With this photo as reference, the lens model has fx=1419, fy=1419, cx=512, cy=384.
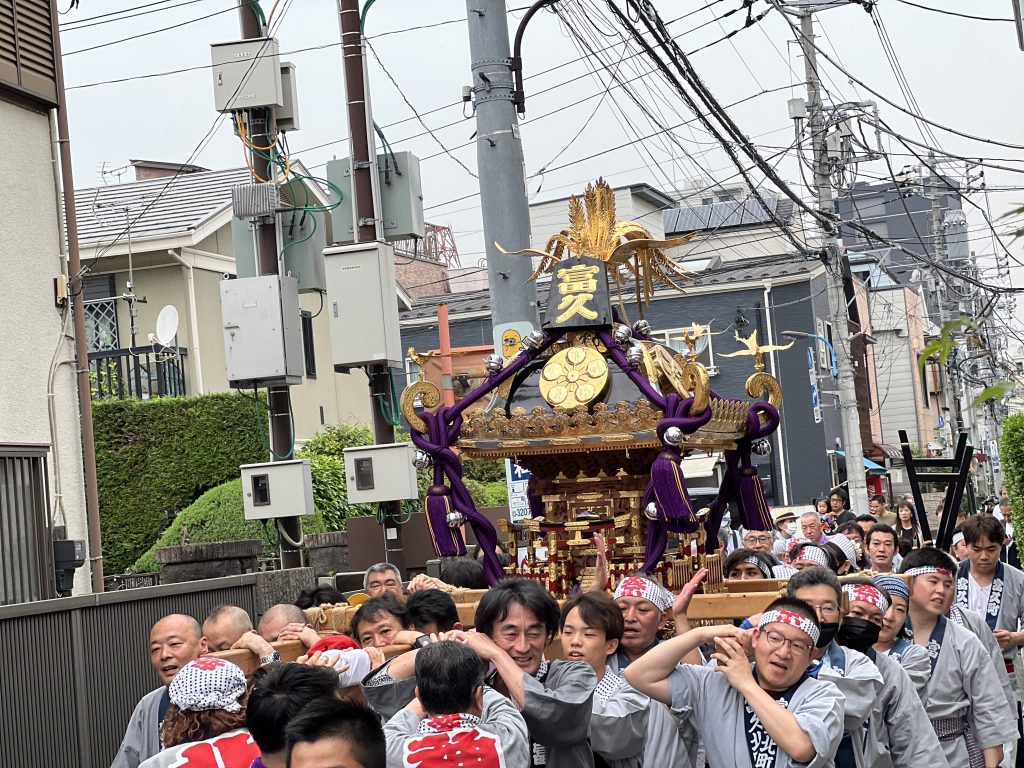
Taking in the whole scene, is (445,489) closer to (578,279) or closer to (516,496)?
(578,279)

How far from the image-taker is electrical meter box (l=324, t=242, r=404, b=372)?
1222cm

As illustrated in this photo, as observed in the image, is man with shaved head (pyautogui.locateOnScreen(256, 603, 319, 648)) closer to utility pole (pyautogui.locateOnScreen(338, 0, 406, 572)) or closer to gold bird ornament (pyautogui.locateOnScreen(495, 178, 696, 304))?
gold bird ornament (pyautogui.locateOnScreen(495, 178, 696, 304))

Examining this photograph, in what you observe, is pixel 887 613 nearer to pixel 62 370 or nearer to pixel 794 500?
pixel 62 370

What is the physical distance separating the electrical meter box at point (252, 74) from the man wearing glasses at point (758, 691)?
8156 millimetres

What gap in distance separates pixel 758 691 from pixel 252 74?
8668 mm

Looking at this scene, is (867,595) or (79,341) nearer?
(867,595)

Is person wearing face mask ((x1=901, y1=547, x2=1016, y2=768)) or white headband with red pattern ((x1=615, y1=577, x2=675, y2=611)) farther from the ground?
white headband with red pattern ((x1=615, y1=577, x2=675, y2=611))

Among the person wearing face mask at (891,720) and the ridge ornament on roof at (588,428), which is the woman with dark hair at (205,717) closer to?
the person wearing face mask at (891,720)

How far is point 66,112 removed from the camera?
12.4m

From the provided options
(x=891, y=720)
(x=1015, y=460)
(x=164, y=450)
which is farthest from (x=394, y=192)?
(x=164, y=450)

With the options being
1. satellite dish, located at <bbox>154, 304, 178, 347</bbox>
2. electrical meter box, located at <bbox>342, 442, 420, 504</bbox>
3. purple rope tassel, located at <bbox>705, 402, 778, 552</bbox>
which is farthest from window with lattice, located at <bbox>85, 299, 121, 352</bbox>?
purple rope tassel, located at <bbox>705, 402, 778, 552</bbox>

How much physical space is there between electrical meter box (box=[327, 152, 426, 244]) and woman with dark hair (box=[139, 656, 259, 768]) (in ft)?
27.3

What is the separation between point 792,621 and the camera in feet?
17.6

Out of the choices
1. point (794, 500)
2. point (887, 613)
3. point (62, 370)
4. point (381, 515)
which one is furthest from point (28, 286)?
point (794, 500)
